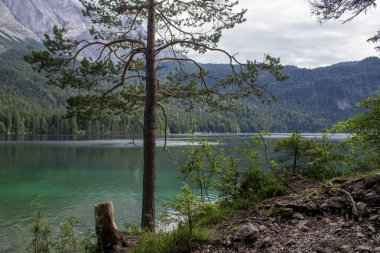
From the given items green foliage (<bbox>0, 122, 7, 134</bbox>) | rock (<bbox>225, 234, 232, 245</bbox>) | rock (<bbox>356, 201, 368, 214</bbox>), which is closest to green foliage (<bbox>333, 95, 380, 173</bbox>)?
rock (<bbox>356, 201, 368, 214</bbox>)

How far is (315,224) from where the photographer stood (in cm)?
656

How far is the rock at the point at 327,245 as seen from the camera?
557cm

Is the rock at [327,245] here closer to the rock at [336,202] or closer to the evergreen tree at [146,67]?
the rock at [336,202]

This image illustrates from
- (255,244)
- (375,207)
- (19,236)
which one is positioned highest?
(375,207)

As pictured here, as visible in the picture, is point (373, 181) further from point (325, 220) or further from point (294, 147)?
point (294, 147)

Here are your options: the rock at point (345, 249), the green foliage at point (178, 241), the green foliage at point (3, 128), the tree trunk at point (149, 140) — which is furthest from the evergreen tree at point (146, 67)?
the green foliage at point (3, 128)

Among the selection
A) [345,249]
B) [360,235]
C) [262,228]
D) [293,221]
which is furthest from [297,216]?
[345,249]

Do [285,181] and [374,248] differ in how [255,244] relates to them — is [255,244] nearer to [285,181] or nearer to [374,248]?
[374,248]

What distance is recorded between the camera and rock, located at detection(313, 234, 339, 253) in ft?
18.3

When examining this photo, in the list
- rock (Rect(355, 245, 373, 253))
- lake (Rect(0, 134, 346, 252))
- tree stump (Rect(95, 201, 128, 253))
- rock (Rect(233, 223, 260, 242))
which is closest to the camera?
rock (Rect(355, 245, 373, 253))

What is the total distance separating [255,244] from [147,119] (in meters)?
5.61

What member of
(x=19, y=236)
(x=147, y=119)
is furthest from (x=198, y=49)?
(x=19, y=236)

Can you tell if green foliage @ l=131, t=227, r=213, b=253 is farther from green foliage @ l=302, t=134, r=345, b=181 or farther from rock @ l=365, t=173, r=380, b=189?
green foliage @ l=302, t=134, r=345, b=181

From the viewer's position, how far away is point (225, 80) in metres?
11.4
